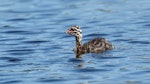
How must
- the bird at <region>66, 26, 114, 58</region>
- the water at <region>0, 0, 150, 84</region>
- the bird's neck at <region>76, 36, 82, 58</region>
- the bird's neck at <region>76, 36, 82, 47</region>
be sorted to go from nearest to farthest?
the water at <region>0, 0, 150, 84</region> < the bird's neck at <region>76, 36, 82, 58</region> < the bird at <region>66, 26, 114, 58</region> < the bird's neck at <region>76, 36, 82, 47</region>

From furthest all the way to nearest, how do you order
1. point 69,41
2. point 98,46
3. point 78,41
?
point 69,41, point 78,41, point 98,46

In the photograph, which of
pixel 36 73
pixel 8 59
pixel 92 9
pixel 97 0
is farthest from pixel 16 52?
pixel 97 0

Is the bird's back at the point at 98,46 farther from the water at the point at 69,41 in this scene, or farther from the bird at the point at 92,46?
the water at the point at 69,41

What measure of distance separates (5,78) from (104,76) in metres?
2.91

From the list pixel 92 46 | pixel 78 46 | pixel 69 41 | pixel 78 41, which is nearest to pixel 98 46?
pixel 92 46

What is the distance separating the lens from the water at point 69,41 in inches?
872

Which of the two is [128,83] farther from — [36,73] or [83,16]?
[83,16]

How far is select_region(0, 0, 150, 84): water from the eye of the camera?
2216 centimetres

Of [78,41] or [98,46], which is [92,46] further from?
[78,41]

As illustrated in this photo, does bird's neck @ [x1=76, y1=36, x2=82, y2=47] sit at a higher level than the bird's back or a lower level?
higher

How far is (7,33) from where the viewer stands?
1223 inches

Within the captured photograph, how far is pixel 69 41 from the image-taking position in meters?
28.6

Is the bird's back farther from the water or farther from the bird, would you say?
the water

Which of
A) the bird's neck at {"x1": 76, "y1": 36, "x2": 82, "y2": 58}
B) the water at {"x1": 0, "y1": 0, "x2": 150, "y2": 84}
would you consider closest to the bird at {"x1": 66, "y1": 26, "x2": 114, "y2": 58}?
the bird's neck at {"x1": 76, "y1": 36, "x2": 82, "y2": 58}
